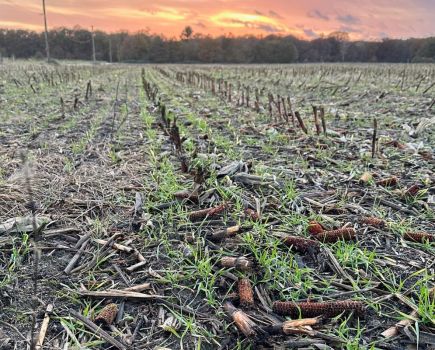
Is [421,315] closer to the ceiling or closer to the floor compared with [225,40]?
closer to the floor

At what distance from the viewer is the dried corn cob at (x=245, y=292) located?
2.16m

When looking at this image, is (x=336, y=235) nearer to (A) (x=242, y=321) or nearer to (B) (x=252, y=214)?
(B) (x=252, y=214)

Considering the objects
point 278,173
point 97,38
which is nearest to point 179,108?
point 278,173

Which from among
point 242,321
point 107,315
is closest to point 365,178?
point 242,321

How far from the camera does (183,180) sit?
3.91m

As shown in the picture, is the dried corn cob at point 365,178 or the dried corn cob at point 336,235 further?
the dried corn cob at point 365,178

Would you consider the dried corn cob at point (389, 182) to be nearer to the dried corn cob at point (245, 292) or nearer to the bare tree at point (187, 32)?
the dried corn cob at point (245, 292)

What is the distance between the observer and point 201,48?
87.8 m

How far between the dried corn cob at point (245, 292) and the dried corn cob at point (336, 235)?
741 mm

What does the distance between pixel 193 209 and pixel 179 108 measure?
237 inches

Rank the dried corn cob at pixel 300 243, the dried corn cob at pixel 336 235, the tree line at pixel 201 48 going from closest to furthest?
the dried corn cob at pixel 300 243, the dried corn cob at pixel 336 235, the tree line at pixel 201 48

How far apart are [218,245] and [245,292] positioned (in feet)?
1.96

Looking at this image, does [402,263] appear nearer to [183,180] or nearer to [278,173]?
[278,173]

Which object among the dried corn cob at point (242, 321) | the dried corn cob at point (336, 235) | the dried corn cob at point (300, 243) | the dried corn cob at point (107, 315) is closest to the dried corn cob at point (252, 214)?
the dried corn cob at point (300, 243)
